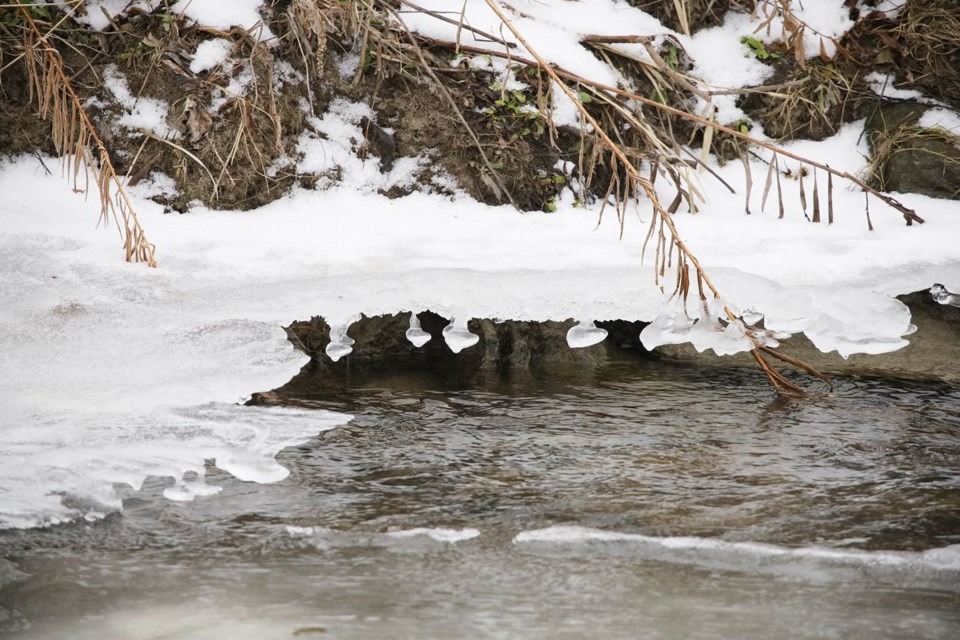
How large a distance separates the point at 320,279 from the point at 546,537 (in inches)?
58.0

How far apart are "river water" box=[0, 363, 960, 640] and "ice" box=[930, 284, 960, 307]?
45cm

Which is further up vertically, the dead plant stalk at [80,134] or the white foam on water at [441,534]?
the dead plant stalk at [80,134]

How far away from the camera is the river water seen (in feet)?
6.25

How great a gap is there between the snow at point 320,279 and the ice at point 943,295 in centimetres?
10

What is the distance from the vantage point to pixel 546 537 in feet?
7.29

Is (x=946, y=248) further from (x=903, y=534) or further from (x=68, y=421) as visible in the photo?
(x=68, y=421)

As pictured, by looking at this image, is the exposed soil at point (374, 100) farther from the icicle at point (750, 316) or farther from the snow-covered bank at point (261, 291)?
the icicle at point (750, 316)

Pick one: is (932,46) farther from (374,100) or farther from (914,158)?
(374,100)

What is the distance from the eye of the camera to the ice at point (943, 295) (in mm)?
3367

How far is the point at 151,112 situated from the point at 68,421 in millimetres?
1760

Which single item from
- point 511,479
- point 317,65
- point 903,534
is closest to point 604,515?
point 511,479

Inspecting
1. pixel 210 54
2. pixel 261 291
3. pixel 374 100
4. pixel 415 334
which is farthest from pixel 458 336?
pixel 210 54

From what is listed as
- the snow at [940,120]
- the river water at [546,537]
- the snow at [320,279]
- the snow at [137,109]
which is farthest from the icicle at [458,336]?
the snow at [940,120]

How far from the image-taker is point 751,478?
8.43 ft
